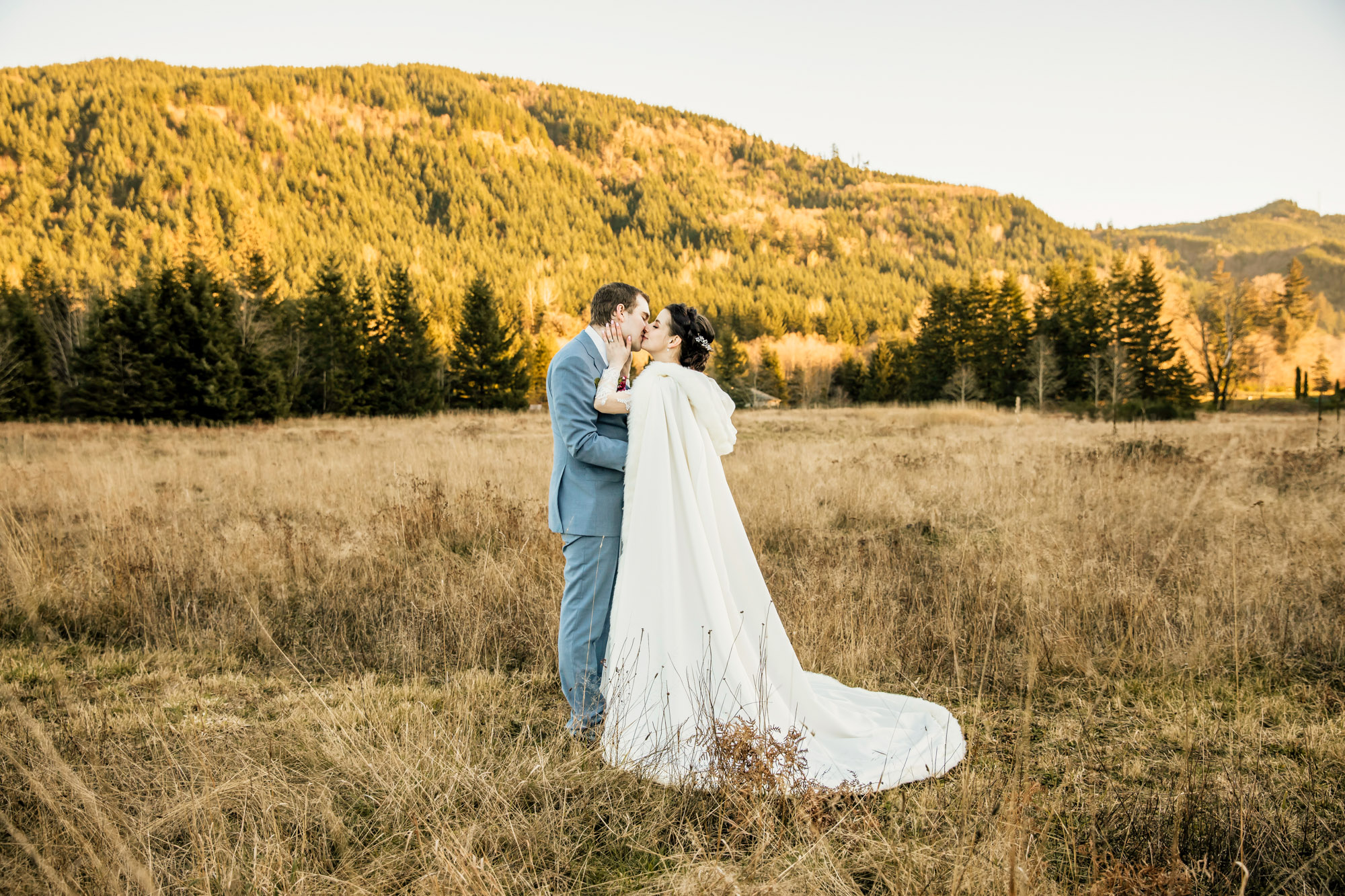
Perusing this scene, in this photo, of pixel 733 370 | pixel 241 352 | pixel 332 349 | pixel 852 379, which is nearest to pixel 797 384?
pixel 852 379

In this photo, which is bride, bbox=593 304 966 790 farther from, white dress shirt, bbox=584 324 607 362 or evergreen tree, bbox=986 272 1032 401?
evergreen tree, bbox=986 272 1032 401

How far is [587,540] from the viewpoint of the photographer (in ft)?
10.5

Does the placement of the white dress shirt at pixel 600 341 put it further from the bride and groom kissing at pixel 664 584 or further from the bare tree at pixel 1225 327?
the bare tree at pixel 1225 327

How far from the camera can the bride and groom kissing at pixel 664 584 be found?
2975 millimetres

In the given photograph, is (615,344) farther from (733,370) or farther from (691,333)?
(733,370)

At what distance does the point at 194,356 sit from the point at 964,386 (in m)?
40.9

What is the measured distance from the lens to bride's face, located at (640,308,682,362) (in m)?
3.16

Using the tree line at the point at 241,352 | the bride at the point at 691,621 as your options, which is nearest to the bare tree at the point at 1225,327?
the tree line at the point at 241,352

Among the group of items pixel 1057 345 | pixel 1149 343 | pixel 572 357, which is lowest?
pixel 572 357

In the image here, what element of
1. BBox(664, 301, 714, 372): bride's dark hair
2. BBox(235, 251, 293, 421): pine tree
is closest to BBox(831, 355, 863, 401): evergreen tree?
BBox(235, 251, 293, 421): pine tree

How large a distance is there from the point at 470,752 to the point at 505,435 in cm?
1616

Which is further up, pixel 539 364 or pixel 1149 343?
pixel 1149 343

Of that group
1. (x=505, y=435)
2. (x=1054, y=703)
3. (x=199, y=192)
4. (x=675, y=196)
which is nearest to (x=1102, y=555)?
(x=1054, y=703)

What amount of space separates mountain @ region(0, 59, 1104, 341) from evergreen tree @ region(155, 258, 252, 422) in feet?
128
